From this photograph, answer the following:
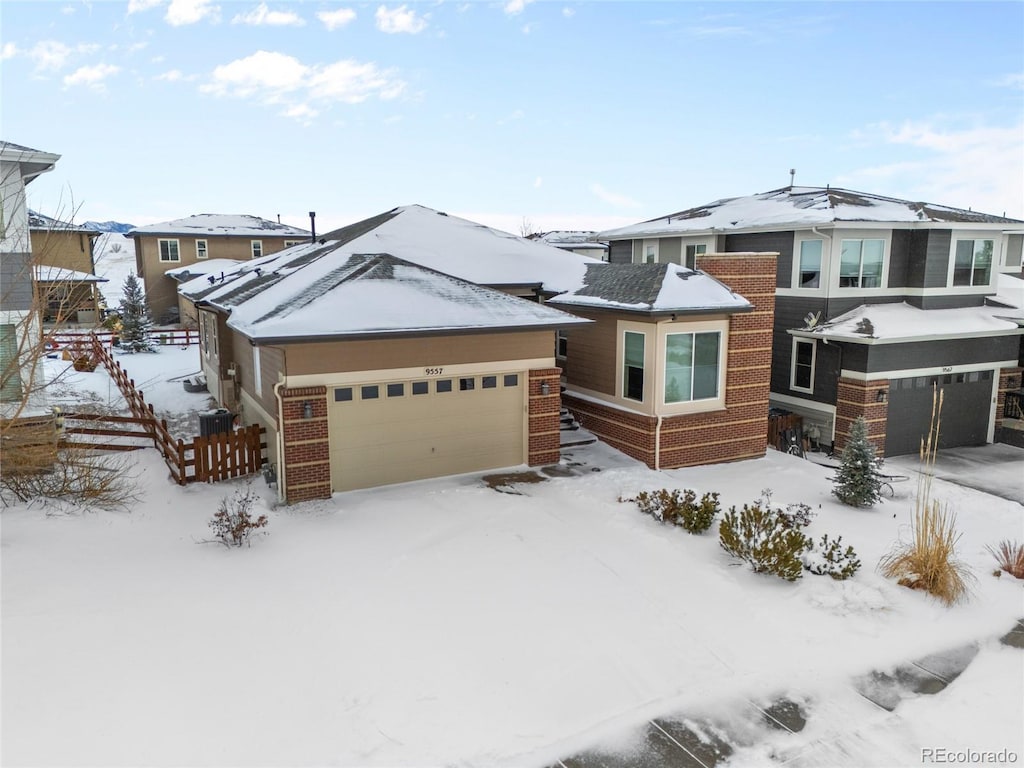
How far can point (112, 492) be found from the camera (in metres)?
11.8

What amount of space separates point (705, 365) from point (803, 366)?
6.63 m

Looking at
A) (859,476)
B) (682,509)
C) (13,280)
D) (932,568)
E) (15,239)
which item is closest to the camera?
(932,568)

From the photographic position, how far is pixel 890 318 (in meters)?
19.5

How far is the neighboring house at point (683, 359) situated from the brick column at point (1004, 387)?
32.0 feet

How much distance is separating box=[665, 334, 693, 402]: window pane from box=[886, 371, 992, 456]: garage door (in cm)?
752

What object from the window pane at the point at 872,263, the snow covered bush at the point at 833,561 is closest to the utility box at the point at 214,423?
the snow covered bush at the point at 833,561

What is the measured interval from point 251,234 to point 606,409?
37506mm

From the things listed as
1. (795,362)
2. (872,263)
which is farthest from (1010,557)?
(872,263)

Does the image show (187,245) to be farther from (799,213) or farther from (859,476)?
(859,476)

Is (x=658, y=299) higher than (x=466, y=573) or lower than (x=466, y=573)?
higher

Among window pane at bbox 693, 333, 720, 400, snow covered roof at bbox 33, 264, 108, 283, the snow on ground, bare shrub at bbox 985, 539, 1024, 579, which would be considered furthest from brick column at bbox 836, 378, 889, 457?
snow covered roof at bbox 33, 264, 108, 283

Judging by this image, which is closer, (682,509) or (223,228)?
(682,509)

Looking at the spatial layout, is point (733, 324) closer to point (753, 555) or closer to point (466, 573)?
point (753, 555)

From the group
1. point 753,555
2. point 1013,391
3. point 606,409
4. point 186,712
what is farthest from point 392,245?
point 1013,391
